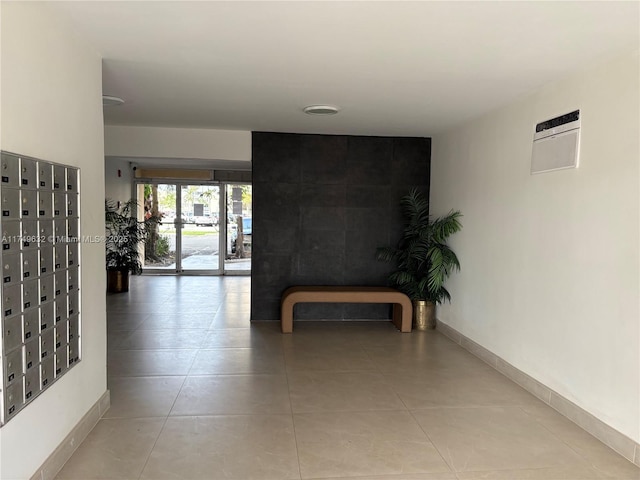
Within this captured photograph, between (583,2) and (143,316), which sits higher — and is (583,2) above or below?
above

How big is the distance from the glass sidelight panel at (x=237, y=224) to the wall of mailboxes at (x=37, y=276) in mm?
8405

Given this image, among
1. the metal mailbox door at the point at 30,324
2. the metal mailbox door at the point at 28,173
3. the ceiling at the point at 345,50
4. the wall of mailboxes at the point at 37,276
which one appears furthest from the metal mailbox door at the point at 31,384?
the ceiling at the point at 345,50

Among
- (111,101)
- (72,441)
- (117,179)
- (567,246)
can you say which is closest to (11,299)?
(72,441)

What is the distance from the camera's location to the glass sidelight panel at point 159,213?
35.6 ft

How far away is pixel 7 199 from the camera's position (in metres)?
2.04

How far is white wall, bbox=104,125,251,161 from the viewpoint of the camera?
19.6 ft

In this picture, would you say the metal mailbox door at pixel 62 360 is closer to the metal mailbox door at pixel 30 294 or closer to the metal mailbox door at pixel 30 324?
the metal mailbox door at pixel 30 324

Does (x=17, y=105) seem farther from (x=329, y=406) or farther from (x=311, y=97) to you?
(x=329, y=406)

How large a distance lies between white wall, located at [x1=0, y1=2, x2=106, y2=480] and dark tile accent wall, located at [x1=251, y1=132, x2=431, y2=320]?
3034 mm

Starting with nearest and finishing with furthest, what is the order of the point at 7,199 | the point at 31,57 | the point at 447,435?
the point at 7,199, the point at 31,57, the point at 447,435

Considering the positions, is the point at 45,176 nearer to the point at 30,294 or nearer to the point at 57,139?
the point at 57,139

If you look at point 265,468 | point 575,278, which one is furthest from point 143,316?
point 575,278

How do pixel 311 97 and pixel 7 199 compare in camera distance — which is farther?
pixel 311 97

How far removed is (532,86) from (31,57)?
3565mm
